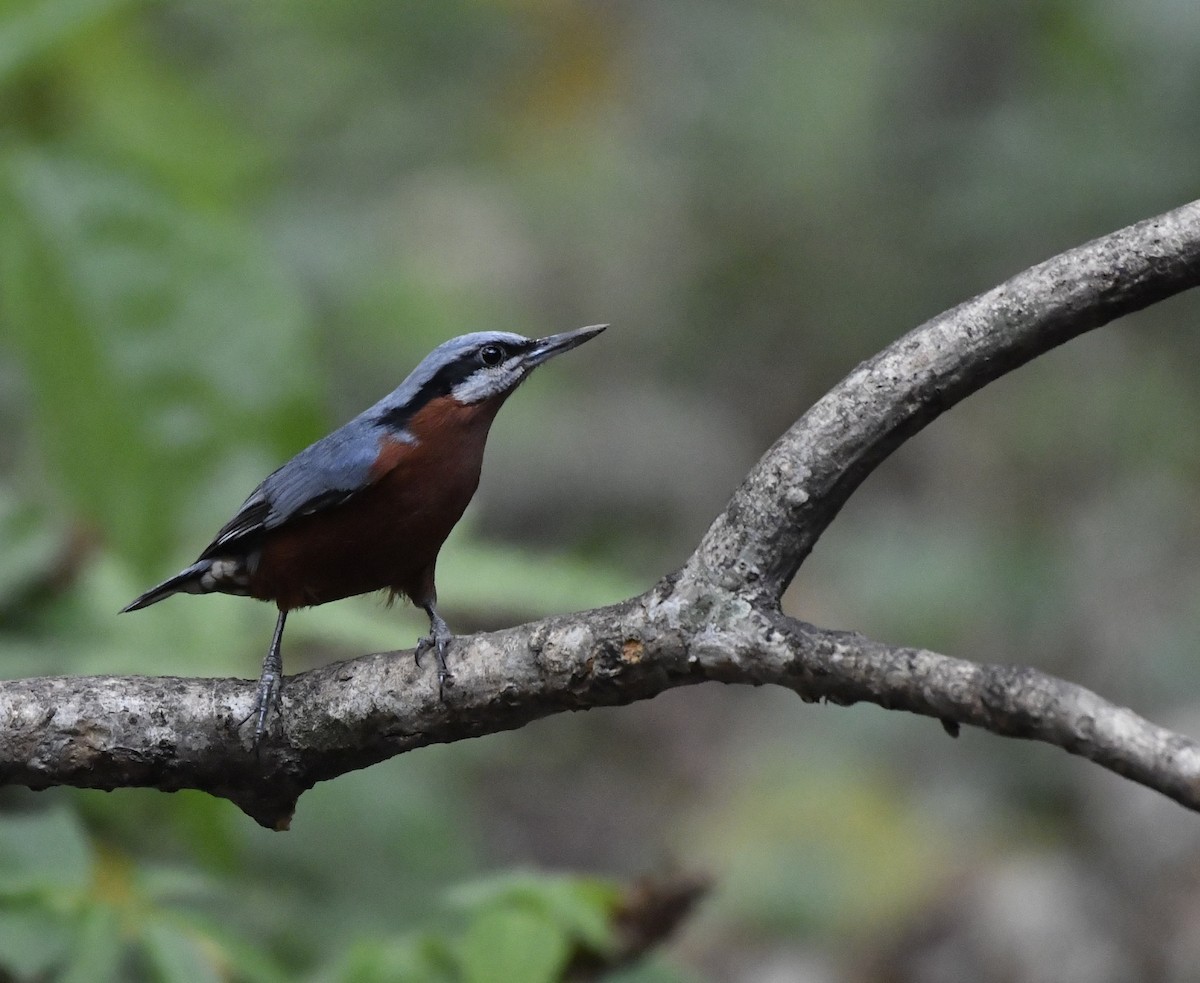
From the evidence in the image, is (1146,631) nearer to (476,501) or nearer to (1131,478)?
(1131,478)

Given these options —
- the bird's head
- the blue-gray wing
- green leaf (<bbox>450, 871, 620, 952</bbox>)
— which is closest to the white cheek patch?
the bird's head

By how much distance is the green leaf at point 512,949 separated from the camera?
3523mm

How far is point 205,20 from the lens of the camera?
12422mm

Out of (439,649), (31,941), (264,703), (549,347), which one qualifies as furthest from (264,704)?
(549,347)

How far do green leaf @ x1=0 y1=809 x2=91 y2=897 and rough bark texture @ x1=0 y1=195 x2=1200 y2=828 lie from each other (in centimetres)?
41

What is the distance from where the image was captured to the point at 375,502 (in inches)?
175

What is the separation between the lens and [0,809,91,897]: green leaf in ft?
12.6

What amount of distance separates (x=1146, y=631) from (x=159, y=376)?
6.34m

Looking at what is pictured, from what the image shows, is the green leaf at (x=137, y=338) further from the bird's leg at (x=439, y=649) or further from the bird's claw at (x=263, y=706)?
the bird's leg at (x=439, y=649)

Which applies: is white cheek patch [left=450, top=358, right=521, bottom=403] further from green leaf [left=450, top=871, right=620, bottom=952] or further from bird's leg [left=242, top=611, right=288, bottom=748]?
green leaf [left=450, top=871, right=620, bottom=952]

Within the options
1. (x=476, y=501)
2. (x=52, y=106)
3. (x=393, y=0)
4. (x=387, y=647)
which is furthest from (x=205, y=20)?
(x=387, y=647)

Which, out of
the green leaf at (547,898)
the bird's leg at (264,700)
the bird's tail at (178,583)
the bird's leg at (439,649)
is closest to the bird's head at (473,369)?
the bird's tail at (178,583)

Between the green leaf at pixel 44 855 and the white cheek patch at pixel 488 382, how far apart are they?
1814mm

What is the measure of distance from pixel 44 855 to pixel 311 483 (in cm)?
136
